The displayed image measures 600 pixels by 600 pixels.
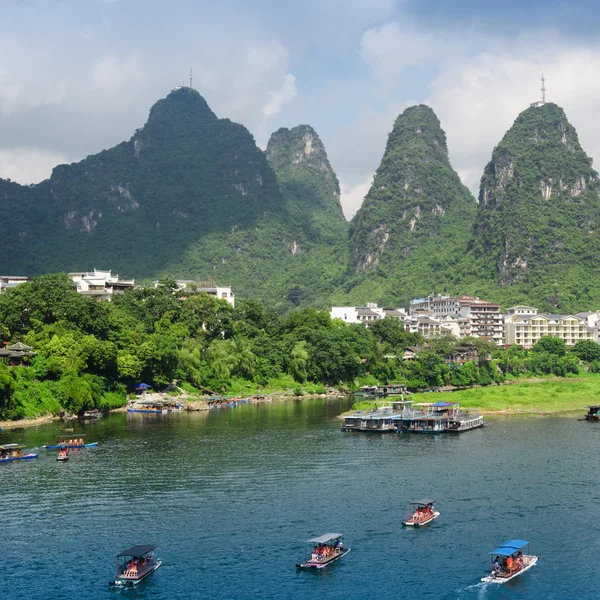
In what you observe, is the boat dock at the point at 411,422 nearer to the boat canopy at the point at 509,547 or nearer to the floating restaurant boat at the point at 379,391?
the floating restaurant boat at the point at 379,391

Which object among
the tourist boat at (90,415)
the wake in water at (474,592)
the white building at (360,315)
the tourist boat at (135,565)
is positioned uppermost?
the white building at (360,315)

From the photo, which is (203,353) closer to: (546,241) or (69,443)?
(69,443)

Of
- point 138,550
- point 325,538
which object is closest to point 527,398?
point 325,538

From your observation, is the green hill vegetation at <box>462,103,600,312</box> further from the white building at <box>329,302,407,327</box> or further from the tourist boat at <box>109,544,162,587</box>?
the tourist boat at <box>109,544,162,587</box>

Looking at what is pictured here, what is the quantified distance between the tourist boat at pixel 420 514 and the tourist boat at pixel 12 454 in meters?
28.9

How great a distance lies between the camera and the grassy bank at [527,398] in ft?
296

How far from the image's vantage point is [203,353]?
348 feet

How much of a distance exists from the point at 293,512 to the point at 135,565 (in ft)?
37.4

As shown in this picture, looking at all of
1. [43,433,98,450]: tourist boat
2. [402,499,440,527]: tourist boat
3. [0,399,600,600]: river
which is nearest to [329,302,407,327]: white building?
[0,399,600,600]: river

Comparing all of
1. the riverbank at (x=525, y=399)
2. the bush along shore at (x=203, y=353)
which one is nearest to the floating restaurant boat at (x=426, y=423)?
the riverbank at (x=525, y=399)

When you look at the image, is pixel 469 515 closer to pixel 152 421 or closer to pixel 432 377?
pixel 152 421

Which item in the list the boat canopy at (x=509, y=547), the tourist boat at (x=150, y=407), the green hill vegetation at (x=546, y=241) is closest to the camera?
the boat canopy at (x=509, y=547)

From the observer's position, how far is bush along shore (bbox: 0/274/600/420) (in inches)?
3282

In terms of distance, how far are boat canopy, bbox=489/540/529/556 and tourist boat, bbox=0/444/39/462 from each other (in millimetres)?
35876
